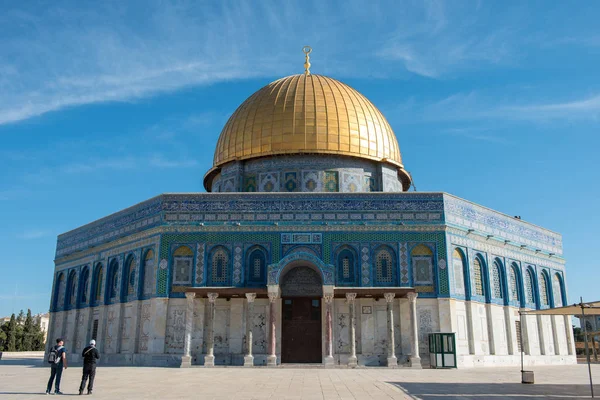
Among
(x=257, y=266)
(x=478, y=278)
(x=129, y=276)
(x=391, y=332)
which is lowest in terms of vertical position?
(x=391, y=332)

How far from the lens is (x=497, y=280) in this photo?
23.0 m

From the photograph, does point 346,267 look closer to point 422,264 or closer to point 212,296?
point 422,264

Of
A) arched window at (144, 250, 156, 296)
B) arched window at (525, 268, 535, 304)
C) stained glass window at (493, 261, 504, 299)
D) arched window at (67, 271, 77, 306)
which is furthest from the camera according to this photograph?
arched window at (67, 271, 77, 306)

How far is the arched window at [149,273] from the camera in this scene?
70.6 feet

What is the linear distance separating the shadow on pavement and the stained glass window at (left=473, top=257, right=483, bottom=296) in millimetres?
9896

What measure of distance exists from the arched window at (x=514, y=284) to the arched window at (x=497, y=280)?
75 centimetres

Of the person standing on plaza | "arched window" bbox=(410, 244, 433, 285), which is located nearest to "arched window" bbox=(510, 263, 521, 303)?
"arched window" bbox=(410, 244, 433, 285)

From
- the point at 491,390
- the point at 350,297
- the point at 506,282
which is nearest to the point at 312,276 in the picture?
the point at 350,297

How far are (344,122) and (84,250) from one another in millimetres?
13265

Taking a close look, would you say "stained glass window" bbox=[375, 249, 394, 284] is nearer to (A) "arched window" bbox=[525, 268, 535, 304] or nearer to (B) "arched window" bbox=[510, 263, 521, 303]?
(B) "arched window" bbox=[510, 263, 521, 303]

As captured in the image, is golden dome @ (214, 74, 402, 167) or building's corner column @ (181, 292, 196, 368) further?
golden dome @ (214, 74, 402, 167)

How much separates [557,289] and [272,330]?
14623mm

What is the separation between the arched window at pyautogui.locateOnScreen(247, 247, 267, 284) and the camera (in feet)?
68.0

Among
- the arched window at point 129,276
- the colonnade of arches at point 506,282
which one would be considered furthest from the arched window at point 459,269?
the arched window at point 129,276
